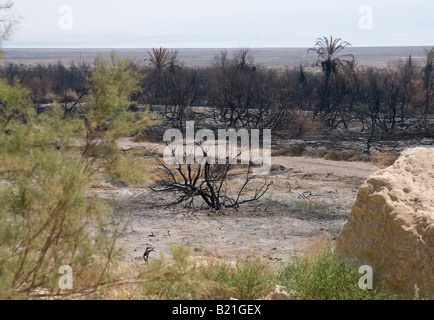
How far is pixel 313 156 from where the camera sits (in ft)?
58.9

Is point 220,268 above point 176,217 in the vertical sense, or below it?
above

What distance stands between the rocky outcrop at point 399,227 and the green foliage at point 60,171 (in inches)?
97.1

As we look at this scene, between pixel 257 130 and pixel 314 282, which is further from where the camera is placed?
pixel 257 130

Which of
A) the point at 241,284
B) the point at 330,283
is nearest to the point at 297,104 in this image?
the point at 241,284

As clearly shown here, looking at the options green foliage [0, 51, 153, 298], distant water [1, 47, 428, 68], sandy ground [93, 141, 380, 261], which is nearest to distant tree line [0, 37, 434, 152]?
sandy ground [93, 141, 380, 261]

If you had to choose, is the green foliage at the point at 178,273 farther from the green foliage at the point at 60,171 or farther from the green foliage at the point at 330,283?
the green foliage at the point at 330,283

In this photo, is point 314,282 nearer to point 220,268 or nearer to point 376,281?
point 376,281

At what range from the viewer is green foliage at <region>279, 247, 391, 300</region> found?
16.3ft

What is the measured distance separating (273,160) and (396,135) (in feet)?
20.2

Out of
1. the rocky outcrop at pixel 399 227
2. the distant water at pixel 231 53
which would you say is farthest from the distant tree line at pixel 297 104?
the distant water at pixel 231 53

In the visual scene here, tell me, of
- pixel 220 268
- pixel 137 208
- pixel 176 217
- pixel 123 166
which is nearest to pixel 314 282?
pixel 220 268
